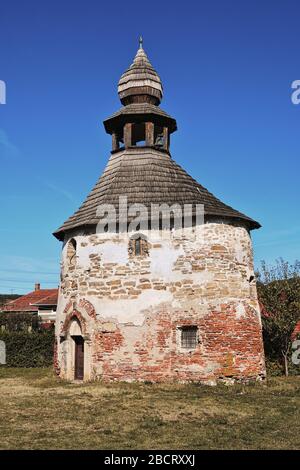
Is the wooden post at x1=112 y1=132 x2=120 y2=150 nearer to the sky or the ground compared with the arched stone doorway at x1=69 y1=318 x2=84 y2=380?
nearer to the sky

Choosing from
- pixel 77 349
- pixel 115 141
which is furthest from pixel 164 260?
pixel 115 141

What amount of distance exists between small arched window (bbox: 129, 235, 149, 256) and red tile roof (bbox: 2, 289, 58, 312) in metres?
24.3

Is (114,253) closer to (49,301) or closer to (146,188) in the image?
(146,188)

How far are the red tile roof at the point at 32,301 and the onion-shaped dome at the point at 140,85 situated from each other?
2291 centimetres

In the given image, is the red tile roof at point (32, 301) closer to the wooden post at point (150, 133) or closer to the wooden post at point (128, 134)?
the wooden post at point (128, 134)

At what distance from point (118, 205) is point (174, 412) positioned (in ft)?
26.2

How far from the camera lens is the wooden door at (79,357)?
16.6 meters

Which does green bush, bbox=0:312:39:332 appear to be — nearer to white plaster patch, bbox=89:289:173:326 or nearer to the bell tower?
the bell tower

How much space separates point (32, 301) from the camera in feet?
142

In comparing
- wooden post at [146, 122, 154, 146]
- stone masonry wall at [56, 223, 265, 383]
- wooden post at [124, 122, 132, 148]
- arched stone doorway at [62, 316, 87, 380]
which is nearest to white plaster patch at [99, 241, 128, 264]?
stone masonry wall at [56, 223, 265, 383]

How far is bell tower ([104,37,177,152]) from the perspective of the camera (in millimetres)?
19281
